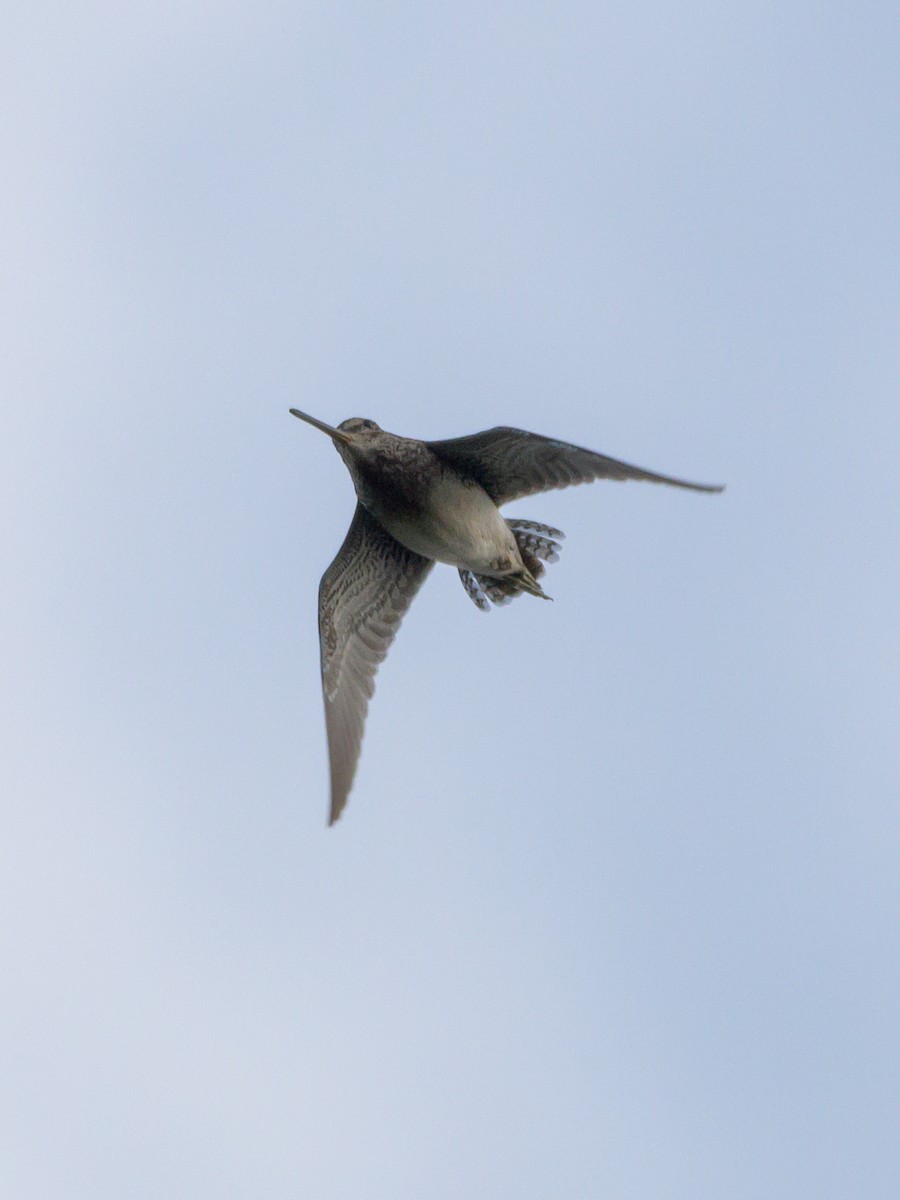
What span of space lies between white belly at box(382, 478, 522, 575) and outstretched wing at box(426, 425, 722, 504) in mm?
150

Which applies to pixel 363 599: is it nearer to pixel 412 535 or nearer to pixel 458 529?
pixel 412 535

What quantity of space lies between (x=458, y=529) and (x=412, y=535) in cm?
39

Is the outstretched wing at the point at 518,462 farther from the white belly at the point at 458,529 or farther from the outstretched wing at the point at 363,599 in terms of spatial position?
the outstretched wing at the point at 363,599

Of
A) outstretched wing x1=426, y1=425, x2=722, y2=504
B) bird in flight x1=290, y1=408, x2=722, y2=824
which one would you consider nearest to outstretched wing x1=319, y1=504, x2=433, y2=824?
bird in flight x1=290, y1=408, x2=722, y2=824

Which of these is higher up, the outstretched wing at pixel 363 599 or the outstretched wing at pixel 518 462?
the outstretched wing at pixel 518 462

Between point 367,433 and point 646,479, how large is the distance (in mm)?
2323

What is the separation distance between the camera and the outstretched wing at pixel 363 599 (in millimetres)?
12180

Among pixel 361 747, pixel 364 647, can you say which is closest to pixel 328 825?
pixel 361 747

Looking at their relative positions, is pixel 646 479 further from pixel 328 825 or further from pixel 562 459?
pixel 328 825

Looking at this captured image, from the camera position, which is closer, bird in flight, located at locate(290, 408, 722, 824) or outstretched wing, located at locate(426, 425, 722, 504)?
outstretched wing, located at locate(426, 425, 722, 504)

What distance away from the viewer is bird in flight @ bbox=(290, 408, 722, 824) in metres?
11.1

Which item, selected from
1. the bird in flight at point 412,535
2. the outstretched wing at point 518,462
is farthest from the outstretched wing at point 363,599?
the outstretched wing at point 518,462

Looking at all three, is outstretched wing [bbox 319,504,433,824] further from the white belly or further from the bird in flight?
the white belly

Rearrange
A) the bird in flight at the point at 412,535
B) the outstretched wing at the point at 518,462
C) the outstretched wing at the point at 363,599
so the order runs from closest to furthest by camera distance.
Answer: 1. the outstretched wing at the point at 518,462
2. the bird in flight at the point at 412,535
3. the outstretched wing at the point at 363,599
